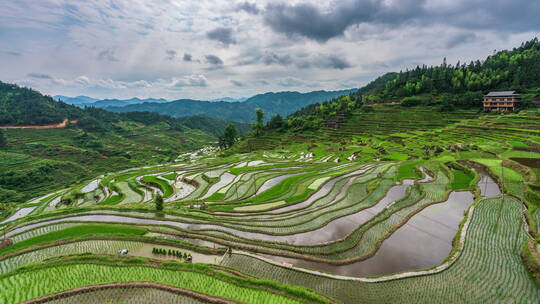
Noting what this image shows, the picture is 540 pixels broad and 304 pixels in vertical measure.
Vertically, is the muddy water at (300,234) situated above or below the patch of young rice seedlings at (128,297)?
below

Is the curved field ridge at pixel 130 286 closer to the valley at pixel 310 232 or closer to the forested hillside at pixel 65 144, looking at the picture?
the valley at pixel 310 232

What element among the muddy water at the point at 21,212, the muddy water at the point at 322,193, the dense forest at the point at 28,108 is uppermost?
the dense forest at the point at 28,108

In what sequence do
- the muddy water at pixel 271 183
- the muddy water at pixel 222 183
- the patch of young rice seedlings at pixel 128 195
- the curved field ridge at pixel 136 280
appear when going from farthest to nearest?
the patch of young rice seedlings at pixel 128 195 → the muddy water at pixel 222 183 → the muddy water at pixel 271 183 → the curved field ridge at pixel 136 280

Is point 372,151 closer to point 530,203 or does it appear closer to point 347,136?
point 347,136

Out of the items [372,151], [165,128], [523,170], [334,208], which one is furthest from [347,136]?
[165,128]

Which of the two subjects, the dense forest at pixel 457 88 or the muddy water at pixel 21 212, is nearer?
the muddy water at pixel 21 212

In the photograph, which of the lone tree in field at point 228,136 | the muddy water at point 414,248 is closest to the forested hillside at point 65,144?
the lone tree in field at point 228,136

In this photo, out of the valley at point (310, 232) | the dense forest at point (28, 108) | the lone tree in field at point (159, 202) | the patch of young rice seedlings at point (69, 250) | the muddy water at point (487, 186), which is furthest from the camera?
the dense forest at point (28, 108)

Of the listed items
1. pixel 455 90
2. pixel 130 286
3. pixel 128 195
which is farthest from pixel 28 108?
pixel 455 90
